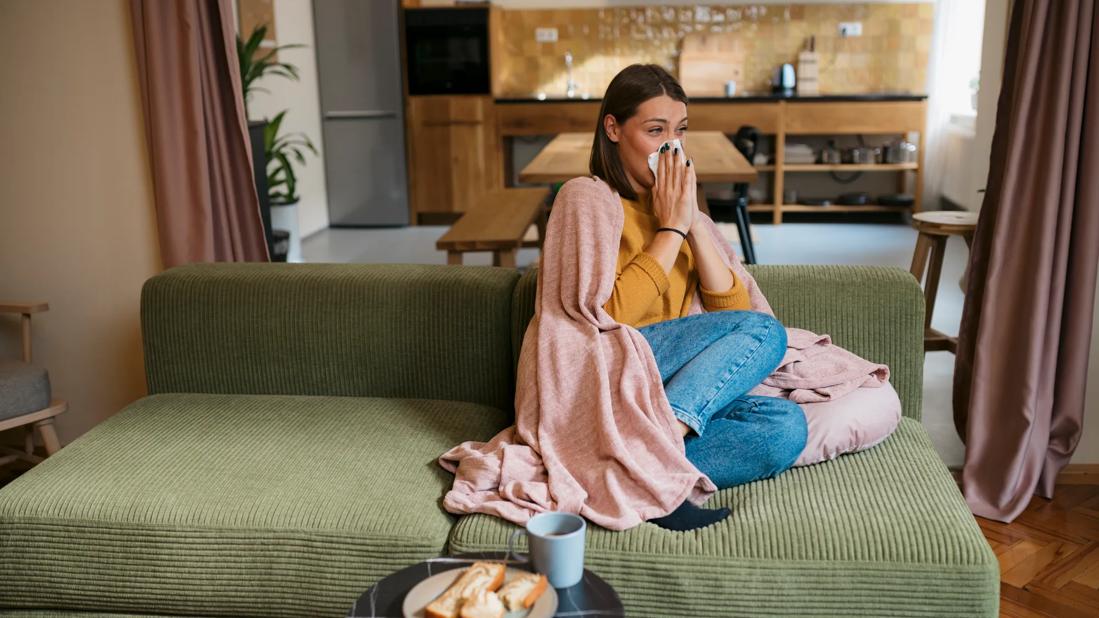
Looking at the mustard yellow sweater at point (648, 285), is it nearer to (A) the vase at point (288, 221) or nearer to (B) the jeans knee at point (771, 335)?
(B) the jeans knee at point (771, 335)

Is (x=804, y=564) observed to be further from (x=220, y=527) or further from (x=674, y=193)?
(x=220, y=527)

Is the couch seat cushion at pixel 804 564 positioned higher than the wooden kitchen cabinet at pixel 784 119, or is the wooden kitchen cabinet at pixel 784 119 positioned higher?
the wooden kitchen cabinet at pixel 784 119

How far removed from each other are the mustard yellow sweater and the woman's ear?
14cm

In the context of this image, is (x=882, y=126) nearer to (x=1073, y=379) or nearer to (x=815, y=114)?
(x=815, y=114)

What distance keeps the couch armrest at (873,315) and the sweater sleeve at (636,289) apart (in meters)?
0.41

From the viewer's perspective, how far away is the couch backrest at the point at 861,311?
2.23 meters

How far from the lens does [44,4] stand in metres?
2.85

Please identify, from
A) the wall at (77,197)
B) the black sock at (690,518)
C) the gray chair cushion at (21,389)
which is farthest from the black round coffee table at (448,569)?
the wall at (77,197)

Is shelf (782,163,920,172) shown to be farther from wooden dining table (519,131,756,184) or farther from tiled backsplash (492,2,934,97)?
wooden dining table (519,131,756,184)

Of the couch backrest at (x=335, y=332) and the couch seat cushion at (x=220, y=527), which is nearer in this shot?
the couch seat cushion at (x=220, y=527)

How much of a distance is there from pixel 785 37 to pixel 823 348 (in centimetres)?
570

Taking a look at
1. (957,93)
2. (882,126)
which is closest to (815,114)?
(882,126)

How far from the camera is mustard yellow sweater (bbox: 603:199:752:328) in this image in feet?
6.61

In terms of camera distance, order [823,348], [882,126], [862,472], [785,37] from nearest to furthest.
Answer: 1. [862,472]
2. [823,348]
3. [882,126]
4. [785,37]
